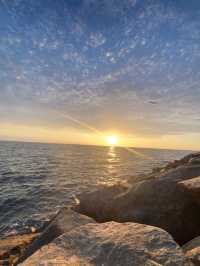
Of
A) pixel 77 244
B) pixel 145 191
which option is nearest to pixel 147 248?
pixel 77 244

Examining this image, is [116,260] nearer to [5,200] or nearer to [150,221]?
[150,221]

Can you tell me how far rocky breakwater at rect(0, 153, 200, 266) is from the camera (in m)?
3.27

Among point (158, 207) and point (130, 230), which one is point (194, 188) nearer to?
point (158, 207)

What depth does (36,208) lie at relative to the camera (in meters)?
14.1

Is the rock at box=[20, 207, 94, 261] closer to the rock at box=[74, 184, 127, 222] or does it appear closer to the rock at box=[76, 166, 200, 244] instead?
the rock at box=[76, 166, 200, 244]

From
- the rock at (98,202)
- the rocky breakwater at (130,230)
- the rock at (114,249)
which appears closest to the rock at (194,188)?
the rocky breakwater at (130,230)

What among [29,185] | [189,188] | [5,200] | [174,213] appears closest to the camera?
[189,188]

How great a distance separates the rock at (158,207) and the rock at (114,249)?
3.27 meters

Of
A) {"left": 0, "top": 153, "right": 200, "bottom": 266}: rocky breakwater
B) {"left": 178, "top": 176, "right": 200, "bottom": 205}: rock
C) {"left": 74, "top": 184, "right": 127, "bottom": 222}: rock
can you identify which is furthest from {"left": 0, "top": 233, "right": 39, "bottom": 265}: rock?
{"left": 178, "top": 176, "right": 200, "bottom": 205}: rock

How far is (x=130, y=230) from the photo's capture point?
3996 millimetres

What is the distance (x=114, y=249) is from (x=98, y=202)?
620 cm

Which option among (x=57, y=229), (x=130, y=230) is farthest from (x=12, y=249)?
(x=130, y=230)

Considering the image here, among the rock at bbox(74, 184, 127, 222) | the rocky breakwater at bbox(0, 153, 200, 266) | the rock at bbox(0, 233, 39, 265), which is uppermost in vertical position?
the rocky breakwater at bbox(0, 153, 200, 266)

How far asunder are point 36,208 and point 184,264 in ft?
44.5
